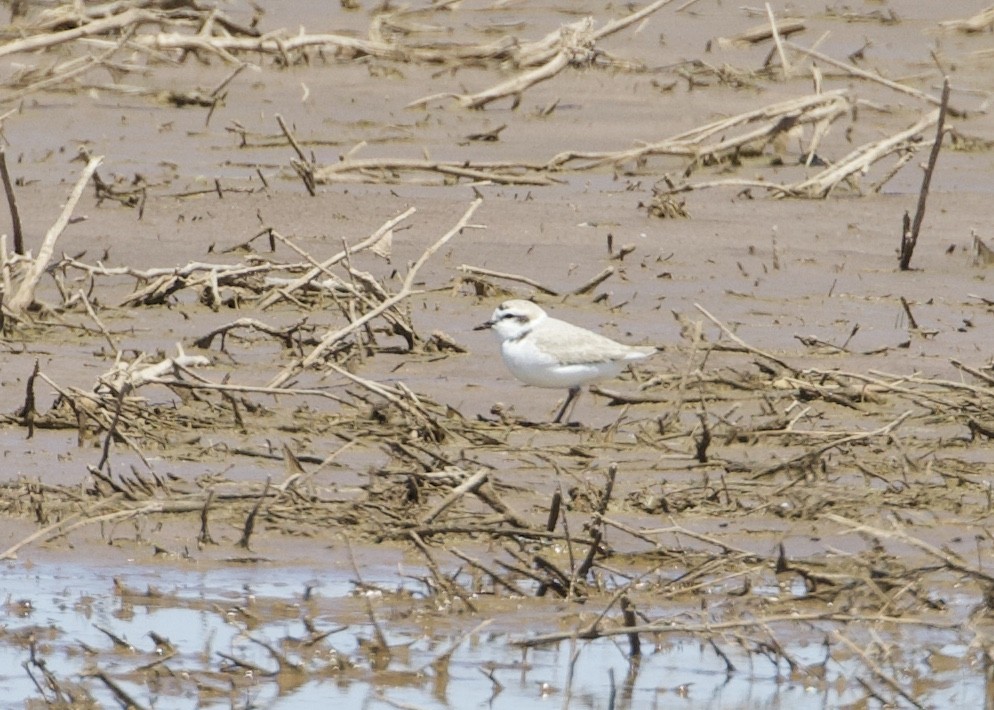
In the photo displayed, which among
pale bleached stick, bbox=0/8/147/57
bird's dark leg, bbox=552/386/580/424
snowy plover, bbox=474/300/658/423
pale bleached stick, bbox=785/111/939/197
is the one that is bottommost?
pale bleached stick, bbox=785/111/939/197

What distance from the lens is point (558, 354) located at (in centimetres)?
802

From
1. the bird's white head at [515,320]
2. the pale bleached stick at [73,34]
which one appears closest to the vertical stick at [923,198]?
the bird's white head at [515,320]

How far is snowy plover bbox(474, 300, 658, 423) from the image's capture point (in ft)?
26.3

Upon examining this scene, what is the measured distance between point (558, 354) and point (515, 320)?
420 millimetres

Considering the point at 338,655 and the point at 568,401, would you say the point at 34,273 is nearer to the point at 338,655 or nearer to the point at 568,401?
the point at 568,401

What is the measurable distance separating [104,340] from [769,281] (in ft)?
11.8

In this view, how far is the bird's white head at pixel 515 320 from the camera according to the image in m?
8.32

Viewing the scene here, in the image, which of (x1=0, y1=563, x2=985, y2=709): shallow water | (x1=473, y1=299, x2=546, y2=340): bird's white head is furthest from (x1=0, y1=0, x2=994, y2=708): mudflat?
(x1=473, y1=299, x2=546, y2=340): bird's white head

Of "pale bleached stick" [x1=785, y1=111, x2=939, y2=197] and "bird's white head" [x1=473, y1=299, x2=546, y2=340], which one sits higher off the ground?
"bird's white head" [x1=473, y1=299, x2=546, y2=340]

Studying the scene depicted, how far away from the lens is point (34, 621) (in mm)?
5801

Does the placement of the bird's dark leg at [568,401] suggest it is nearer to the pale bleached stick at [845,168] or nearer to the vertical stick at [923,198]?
the vertical stick at [923,198]

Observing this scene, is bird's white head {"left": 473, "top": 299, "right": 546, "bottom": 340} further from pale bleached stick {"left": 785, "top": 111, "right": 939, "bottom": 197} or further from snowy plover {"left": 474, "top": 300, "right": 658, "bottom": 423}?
pale bleached stick {"left": 785, "top": 111, "right": 939, "bottom": 197}

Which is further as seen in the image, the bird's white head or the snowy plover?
the bird's white head

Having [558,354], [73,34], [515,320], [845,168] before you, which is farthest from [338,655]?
[73,34]
